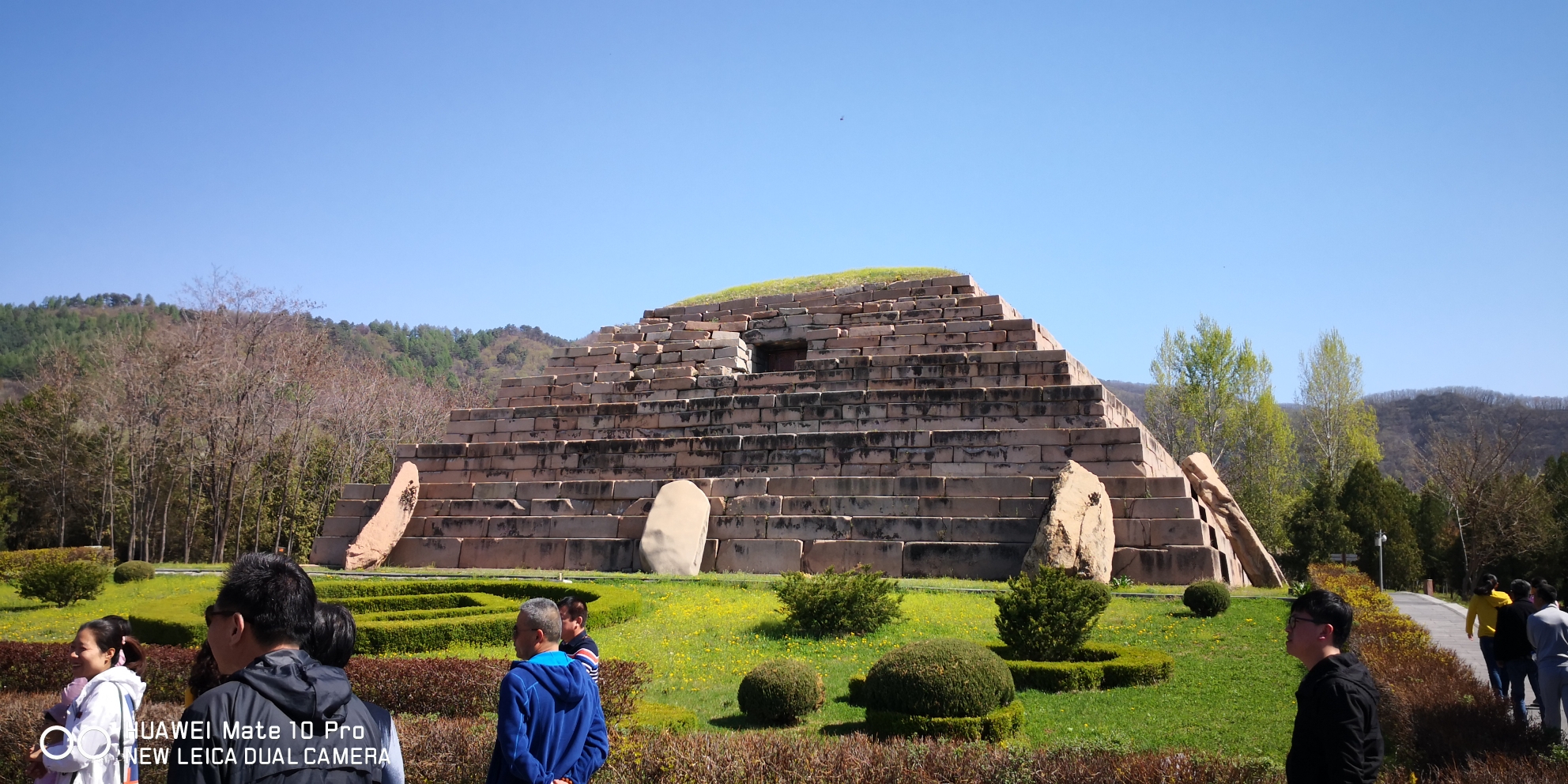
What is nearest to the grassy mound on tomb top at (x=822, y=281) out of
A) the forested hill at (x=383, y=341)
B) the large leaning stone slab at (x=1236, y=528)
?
the large leaning stone slab at (x=1236, y=528)

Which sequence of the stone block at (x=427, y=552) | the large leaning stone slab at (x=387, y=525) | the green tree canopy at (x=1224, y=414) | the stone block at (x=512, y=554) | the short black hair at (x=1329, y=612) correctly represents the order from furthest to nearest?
the green tree canopy at (x=1224, y=414), the stone block at (x=427, y=552), the large leaning stone slab at (x=387, y=525), the stone block at (x=512, y=554), the short black hair at (x=1329, y=612)

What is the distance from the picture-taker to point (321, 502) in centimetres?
3641

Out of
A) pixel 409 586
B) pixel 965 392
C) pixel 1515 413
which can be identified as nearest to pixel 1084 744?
pixel 409 586

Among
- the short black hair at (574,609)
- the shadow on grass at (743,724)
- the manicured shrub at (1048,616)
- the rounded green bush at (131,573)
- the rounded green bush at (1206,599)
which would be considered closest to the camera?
the short black hair at (574,609)

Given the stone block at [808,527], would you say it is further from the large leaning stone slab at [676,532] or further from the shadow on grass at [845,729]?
the shadow on grass at [845,729]

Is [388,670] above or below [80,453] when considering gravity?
below

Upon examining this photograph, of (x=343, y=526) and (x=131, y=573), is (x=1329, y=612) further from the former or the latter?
(x=343, y=526)

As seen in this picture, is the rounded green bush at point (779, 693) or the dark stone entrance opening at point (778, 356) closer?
the rounded green bush at point (779, 693)

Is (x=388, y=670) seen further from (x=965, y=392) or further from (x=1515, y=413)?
(x=1515, y=413)

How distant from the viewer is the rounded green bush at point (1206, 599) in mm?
12977

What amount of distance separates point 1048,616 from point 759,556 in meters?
8.55

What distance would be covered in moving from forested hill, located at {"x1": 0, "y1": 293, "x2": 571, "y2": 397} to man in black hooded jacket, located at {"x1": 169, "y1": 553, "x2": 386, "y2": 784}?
70.0 meters

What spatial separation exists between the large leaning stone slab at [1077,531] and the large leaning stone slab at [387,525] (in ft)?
42.3

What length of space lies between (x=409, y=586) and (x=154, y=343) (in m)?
22.2
